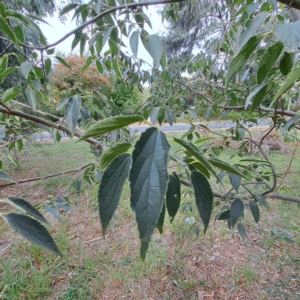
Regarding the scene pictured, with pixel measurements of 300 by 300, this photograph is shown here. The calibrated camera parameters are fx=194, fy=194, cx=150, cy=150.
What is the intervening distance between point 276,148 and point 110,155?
3.89 meters

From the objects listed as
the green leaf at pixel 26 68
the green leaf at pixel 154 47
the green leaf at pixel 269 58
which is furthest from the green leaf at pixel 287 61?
the green leaf at pixel 26 68

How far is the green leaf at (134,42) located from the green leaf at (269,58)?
241mm

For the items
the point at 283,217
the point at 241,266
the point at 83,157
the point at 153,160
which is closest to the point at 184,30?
the point at 83,157

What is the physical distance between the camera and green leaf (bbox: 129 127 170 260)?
0.48ft

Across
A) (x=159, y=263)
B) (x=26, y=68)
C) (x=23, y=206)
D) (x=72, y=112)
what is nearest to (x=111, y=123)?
(x=23, y=206)

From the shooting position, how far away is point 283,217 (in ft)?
5.32

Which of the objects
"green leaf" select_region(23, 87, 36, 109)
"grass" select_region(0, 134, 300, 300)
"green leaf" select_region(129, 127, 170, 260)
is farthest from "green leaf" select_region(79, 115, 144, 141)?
"grass" select_region(0, 134, 300, 300)

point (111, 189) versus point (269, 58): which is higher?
point (269, 58)

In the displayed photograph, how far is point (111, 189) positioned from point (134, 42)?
1.13 feet

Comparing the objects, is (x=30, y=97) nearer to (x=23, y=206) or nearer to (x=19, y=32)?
(x=19, y=32)

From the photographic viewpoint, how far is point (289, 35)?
219 millimetres

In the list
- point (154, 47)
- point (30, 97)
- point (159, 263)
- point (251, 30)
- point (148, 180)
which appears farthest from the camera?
point (159, 263)

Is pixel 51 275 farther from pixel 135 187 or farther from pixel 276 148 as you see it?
pixel 276 148

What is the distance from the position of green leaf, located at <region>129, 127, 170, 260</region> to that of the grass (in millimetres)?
704
